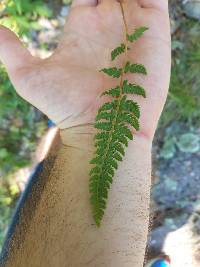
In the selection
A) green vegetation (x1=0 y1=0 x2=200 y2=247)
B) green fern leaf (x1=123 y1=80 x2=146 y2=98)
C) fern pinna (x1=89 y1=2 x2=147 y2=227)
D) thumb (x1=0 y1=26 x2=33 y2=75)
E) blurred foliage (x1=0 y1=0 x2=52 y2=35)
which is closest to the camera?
fern pinna (x1=89 y1=2 x2=147 y2=227)

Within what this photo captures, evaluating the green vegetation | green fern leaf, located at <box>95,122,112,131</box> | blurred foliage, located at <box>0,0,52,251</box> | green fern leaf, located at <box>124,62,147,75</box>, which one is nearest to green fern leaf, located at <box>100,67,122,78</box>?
green fern leaf, located at <box>124,62,147,75</box>

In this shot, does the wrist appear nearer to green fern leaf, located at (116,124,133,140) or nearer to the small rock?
green fern leaf, located at (116,124,133,140)

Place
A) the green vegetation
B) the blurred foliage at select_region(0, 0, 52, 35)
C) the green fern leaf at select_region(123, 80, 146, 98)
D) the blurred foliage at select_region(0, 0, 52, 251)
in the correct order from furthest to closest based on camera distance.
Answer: the blurred foliage at select_region(0, 0, 52, 251) < the green vegetation < the blurred foliage at select_region(0, 0, 52, 35) < the green fern leaf at select_region(123, 80, 146, 98)

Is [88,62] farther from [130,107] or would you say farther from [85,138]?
[130,107]

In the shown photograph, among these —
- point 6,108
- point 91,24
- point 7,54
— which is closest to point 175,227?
point 6,108

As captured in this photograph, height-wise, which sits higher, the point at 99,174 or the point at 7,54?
the point at 7,54

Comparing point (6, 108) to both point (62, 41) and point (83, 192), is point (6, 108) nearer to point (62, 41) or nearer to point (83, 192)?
point (62, 41)

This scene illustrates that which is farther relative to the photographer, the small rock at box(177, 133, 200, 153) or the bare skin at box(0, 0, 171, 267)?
the small rock at box(177, 133, 200, 153)
